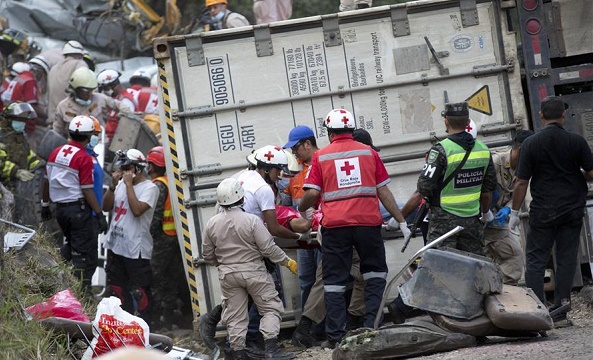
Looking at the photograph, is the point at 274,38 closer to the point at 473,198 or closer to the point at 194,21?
the point at 473,198

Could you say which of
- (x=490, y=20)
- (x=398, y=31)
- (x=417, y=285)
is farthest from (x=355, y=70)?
(x=417, y=285)

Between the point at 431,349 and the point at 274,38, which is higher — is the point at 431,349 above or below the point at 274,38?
below

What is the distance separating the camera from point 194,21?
63.0 feet

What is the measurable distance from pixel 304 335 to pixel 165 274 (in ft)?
9.16

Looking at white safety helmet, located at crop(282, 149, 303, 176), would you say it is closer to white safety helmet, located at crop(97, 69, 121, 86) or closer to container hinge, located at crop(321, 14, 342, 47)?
container hinge, located at crop(321, 14, 342, 47)

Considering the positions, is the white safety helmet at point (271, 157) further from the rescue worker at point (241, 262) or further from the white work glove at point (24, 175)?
the white work glove at point (24, 175)

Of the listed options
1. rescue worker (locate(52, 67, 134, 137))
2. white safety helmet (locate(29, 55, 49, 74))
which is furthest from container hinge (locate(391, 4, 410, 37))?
white safety helmet (locate(29, 55, 49, 74))

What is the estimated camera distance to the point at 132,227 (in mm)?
11805

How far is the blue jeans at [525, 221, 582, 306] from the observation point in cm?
956

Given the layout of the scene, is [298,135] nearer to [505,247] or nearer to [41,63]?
[505,247]

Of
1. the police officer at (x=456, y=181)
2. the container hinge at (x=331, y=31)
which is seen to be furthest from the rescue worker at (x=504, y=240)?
the container hinge at (x=331, y=31)

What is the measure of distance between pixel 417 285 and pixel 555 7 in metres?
3.58

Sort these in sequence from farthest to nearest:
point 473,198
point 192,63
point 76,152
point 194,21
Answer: point 194,21, point 76,152, point 192,63, point 473,198

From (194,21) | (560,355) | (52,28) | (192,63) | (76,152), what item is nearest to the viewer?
(560,355)
